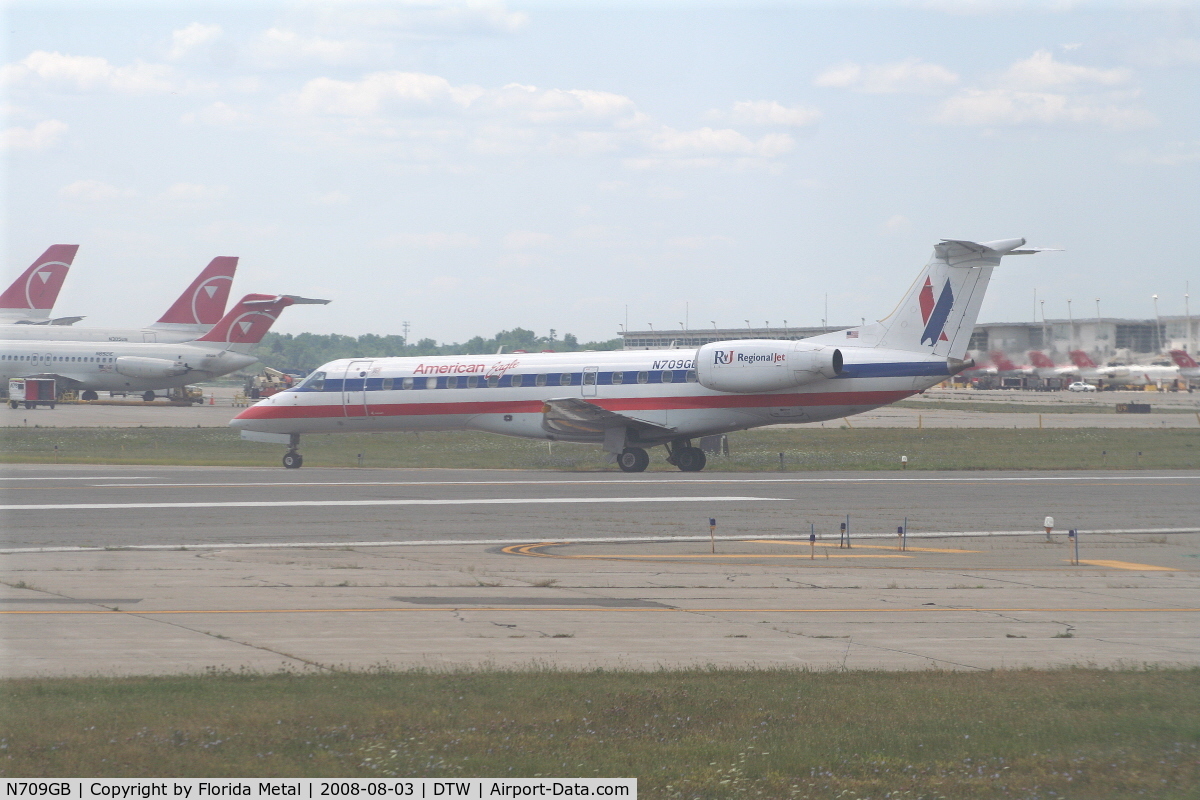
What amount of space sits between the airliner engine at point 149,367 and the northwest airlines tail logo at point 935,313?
197 ft

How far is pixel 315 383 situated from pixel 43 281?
917 inches

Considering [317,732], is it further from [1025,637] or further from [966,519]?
[966,519]

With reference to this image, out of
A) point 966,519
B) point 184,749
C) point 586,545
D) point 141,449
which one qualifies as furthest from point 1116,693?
point 141,449

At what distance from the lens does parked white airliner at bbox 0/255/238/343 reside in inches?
3226

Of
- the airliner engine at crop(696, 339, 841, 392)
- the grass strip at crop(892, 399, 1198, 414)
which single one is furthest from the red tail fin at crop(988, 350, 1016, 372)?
the grass strip at crop(892, 399, 1198, 414)

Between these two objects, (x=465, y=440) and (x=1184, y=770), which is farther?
(x=465, y=440)

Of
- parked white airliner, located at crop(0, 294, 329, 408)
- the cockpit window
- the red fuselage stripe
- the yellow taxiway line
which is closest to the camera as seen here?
the yellow taxiway line

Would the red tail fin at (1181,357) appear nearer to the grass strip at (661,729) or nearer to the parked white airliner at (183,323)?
the grass strip at (661,729)

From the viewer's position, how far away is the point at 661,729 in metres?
8.60

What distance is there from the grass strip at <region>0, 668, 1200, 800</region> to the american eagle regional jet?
78.2 feet

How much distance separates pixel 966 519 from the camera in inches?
944

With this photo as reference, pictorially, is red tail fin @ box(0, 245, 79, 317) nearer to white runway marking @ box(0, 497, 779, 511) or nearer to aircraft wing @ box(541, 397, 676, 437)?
aircraft wing @ box(541, 397, 676, 437)

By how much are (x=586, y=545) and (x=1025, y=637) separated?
9305 millimetres

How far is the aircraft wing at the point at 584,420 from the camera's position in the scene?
3575 centimetres
